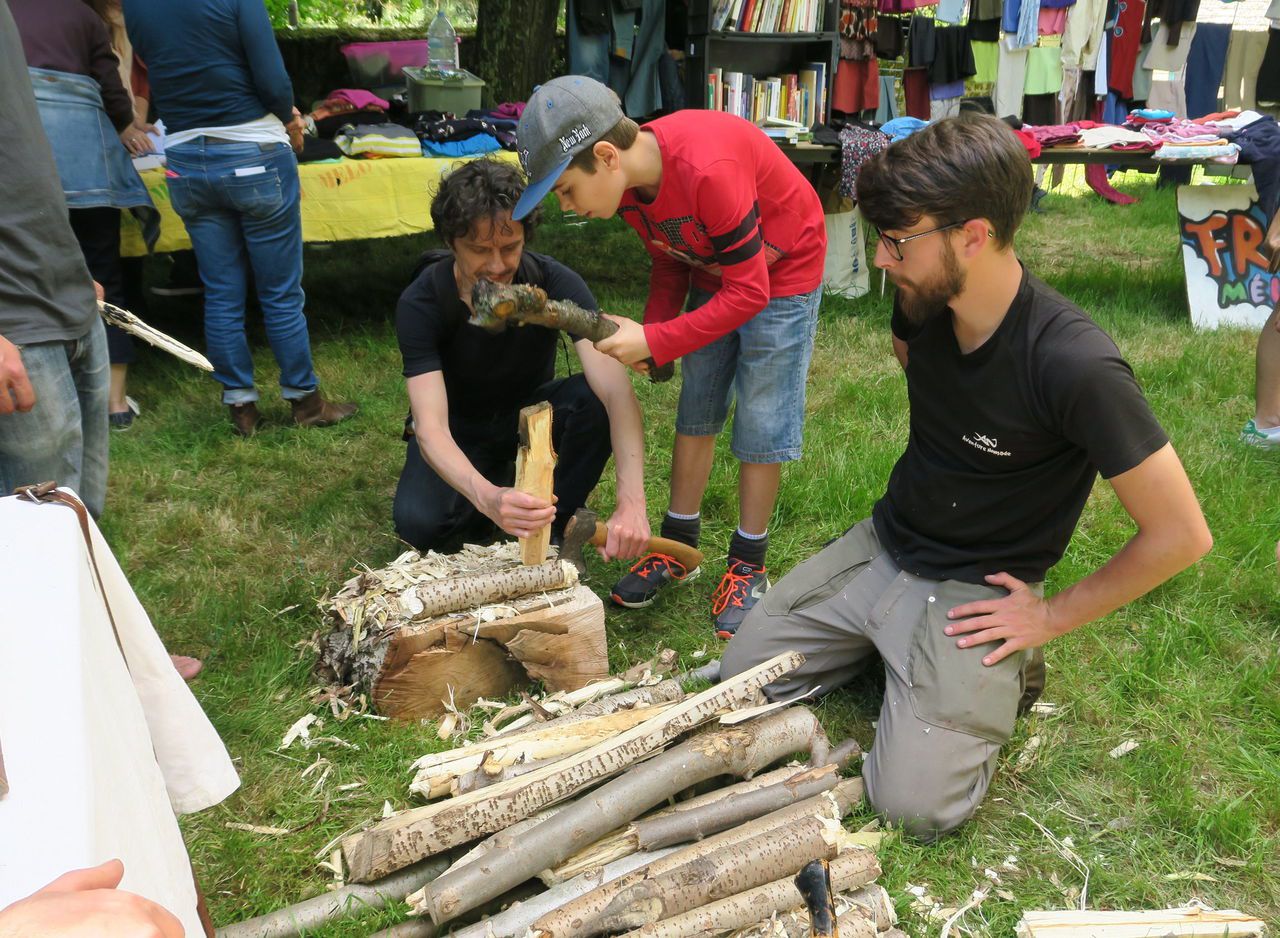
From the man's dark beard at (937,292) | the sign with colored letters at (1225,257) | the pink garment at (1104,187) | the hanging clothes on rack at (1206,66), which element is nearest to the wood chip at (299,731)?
the man's dark beard at (937,292)

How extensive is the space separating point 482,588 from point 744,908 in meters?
1.23

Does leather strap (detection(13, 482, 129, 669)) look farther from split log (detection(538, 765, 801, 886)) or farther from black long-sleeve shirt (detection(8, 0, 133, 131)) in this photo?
A: black long-sleeve shirt (detection(8, 0, 133, 131))

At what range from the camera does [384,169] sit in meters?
5.88

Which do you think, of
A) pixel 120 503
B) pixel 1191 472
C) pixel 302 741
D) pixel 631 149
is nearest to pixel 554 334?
pixel 631 149

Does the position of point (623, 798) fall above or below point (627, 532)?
below

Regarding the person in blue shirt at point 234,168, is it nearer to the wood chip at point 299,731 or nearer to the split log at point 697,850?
the wood chip at point 299,731

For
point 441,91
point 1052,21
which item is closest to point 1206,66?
point 1052,21

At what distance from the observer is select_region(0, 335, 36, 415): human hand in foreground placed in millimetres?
2215

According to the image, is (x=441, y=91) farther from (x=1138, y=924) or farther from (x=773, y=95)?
(x=1138, y=924)

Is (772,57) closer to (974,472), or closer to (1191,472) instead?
(1191,472)

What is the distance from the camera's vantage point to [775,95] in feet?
27.9

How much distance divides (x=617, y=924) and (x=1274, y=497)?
11.1ft

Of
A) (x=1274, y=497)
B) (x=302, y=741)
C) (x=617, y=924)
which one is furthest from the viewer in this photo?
(x=1274, y=497)

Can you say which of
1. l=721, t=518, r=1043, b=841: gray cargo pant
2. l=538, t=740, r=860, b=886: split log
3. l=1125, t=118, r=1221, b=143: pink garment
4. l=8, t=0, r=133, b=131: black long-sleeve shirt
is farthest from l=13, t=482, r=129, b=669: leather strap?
l=1125, t=118, r=1221, b=143: pink garment
